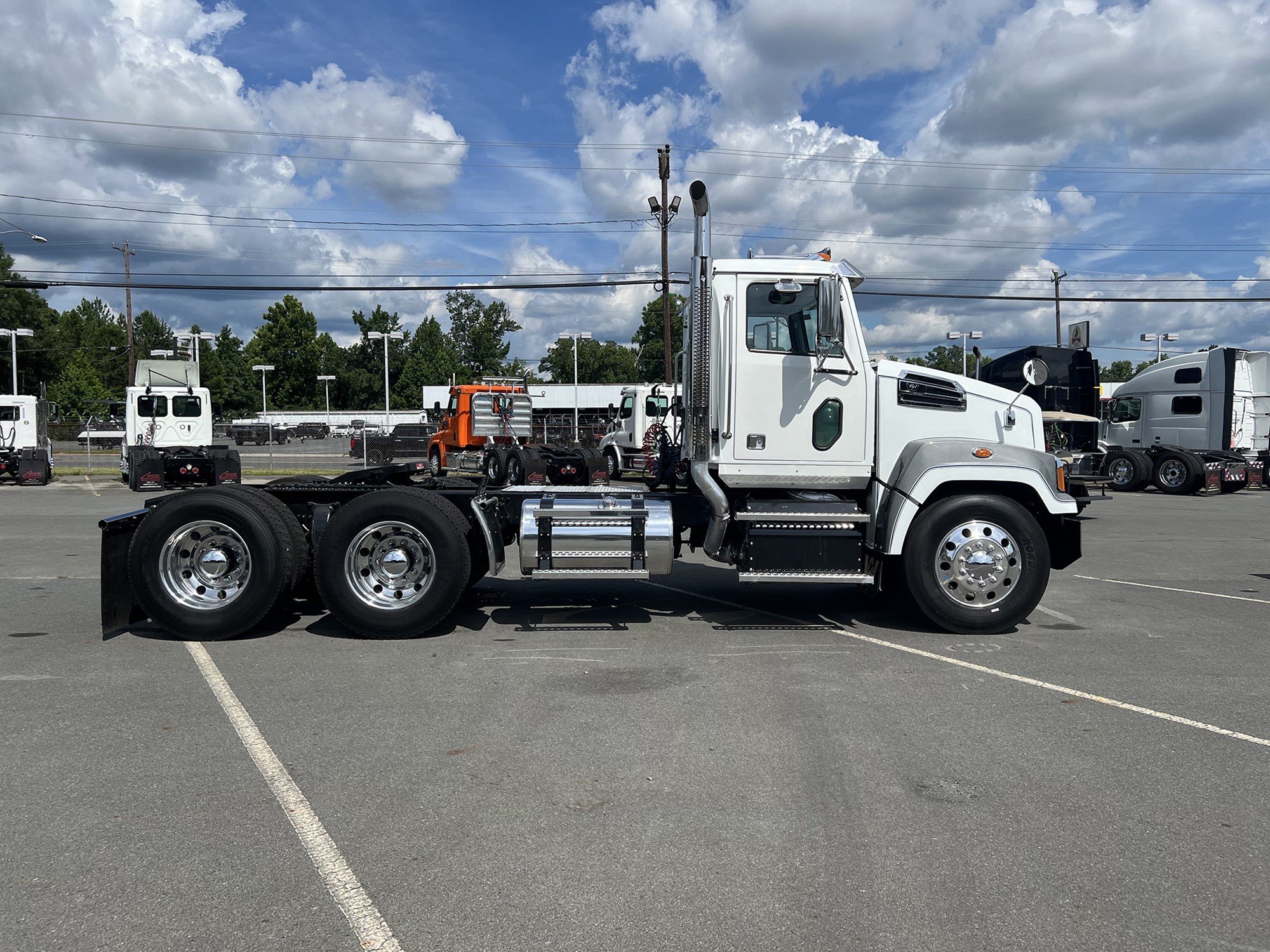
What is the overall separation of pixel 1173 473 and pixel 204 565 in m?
23.3

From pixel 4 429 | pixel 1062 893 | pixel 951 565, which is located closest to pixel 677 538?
pixel 951 565

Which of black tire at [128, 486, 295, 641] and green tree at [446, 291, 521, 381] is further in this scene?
green tree at [446, 291, 521, 381]

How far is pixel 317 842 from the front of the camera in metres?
3.77

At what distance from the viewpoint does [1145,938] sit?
3092mm

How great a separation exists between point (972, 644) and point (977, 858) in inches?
148

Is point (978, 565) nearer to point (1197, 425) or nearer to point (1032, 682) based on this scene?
point (1032, 682)

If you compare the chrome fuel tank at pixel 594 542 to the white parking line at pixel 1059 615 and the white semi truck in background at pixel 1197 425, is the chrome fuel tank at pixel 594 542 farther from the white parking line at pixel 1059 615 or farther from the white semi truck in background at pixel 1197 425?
the white semi truck in background at pixel 1197 425

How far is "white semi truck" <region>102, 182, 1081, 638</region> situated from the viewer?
7.15 metres

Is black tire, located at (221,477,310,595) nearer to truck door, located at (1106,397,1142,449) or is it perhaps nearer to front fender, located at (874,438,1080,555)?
front fender, located at (874,438,1080,555)

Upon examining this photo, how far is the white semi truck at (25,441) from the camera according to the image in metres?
26.3

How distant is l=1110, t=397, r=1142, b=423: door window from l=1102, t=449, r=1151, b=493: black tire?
7.74 ft

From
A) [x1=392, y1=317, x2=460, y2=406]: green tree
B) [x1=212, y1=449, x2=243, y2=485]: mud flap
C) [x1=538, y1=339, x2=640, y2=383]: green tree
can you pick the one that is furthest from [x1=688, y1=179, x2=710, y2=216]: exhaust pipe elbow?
[x1=538, y1=339, x2=640, y2=383]: green tree

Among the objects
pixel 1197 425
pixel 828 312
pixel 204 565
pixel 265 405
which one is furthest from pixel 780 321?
pixel 265 405

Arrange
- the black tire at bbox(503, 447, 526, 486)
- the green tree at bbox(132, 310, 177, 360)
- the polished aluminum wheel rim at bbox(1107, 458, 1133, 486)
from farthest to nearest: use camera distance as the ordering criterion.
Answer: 1. the green tree at bbox(132, 310, 177, 360)
2. the polished aluminum wheel rim at bbox(1107, 458, 1133, 486)
3. the black tire at bbox(503, 447, 526, 486)
